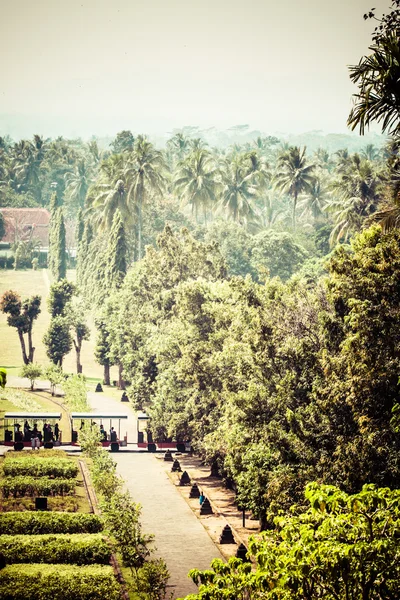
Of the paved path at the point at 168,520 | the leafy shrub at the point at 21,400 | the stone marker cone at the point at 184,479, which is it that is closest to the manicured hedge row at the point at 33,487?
the paved path at the point at 168,520

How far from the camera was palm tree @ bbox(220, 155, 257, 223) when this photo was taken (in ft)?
393

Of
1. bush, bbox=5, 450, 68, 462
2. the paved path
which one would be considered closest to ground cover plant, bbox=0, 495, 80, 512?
the paved path

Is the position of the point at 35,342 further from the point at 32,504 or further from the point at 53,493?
the point at 32,504

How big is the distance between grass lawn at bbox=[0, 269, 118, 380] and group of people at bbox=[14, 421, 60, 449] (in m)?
25.2

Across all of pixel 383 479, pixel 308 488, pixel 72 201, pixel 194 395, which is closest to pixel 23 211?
pixel 72 201

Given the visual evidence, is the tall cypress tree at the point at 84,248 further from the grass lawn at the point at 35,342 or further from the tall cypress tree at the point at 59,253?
the tall cypress tree at the point at 59,253

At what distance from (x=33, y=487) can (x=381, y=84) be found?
2645 cm

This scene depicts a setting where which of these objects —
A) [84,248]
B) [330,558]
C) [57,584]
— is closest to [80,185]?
[84,248]

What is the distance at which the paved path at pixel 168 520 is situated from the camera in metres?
32.2

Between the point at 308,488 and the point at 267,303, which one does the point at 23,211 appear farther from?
the point at 308,488

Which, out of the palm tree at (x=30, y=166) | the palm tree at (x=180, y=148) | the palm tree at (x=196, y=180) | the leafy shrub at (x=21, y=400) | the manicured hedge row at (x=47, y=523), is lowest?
the leafy shrub at (x=21, y=400)

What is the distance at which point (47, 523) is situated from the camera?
32406mm

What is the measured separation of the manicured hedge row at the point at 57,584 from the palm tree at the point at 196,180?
90730mm

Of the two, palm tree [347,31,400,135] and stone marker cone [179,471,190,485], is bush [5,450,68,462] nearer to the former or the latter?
stone marker cone [179,471,190,485]
